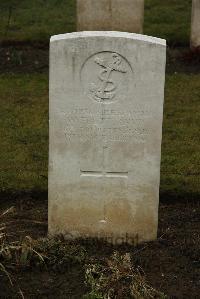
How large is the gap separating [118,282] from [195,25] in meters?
7.71

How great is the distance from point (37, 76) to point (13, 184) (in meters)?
4.35

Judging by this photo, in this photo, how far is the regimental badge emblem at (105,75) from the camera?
19.6 ft

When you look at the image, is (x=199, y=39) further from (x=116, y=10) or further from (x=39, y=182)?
(x=39, y=182)

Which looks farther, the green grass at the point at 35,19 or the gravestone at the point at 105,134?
the green grass at the point at 35,19

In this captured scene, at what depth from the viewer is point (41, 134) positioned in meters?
9.12

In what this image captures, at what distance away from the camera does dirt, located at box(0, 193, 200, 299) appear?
560 centimetres

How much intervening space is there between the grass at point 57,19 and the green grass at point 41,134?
2183mm

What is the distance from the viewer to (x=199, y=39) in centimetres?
1254

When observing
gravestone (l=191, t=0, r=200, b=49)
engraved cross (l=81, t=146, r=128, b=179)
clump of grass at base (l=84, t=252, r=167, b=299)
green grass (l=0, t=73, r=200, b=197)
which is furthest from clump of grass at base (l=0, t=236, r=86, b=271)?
gravestone (l=191, t=0, r=200, b=49)

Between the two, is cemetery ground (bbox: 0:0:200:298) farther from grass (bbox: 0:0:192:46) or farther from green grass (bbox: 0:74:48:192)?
grass (bbox: 0:0:192:46)

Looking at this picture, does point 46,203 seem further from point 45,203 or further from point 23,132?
point 23,132

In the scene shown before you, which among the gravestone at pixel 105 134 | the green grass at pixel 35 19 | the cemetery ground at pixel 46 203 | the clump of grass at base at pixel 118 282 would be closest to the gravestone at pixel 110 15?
the cemetery ground at pixel 46 203

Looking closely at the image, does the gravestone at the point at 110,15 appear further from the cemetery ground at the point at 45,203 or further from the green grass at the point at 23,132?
the green grass at the point at 23,132

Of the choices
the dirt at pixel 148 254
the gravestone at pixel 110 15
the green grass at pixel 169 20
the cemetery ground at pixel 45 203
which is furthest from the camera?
the green grass at pixel 169 20
